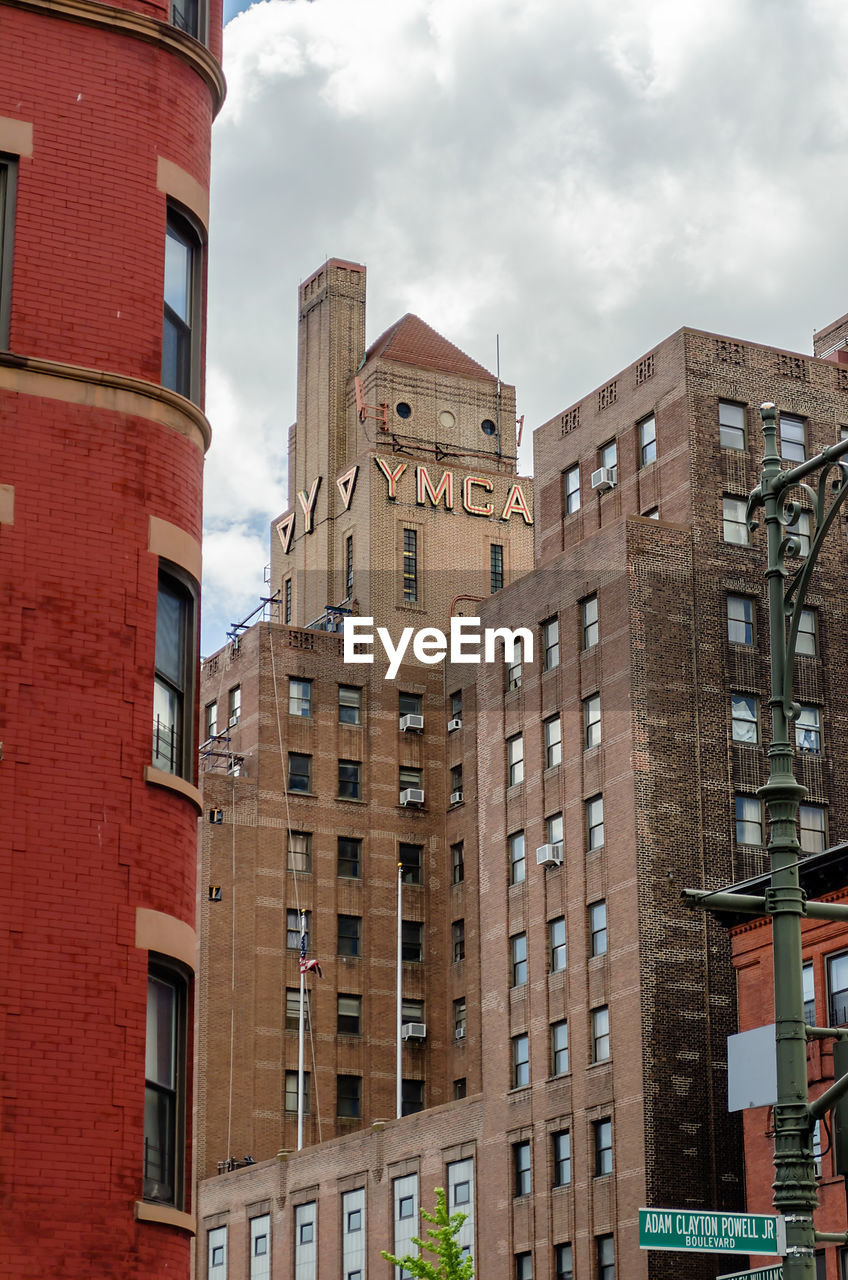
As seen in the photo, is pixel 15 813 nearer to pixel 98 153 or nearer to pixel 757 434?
pixel 98 153

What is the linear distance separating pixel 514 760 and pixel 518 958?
6.87 m

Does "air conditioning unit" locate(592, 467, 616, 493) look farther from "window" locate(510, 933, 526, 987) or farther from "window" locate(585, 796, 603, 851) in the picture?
"window" locate(510, 933, 526, 987)

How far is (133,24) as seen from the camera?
2108cm

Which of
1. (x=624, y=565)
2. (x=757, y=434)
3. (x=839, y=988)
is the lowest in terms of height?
(x=839, y=988)

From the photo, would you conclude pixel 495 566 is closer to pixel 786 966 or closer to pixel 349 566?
pixel 349 566

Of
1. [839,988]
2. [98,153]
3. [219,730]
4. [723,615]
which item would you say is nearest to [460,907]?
[219,730]

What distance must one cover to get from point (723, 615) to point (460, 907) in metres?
25.0

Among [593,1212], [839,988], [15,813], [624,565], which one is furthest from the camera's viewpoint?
[624,565]

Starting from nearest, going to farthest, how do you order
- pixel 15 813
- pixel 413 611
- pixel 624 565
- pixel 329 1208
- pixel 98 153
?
pixel 15 813, pixel 98 153, pixel 624 565, pixel 329 1208, pixel 413 611

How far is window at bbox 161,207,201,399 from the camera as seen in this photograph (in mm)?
20969

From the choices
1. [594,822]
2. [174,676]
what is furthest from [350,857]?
[174,676]

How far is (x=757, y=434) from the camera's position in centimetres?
6975

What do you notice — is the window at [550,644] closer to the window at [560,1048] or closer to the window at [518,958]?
the window at [518,958]

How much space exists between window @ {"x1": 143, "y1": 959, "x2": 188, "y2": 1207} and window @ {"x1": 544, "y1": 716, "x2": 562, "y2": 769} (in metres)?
49.3
